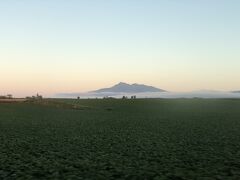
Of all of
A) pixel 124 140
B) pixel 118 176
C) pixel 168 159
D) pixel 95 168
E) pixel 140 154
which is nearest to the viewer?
pixel 118 176

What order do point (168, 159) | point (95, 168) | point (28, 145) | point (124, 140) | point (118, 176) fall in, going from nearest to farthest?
1. point (118, 176)
2. point (95, 168)
3. point (168, 159)
4. point (28, 145)
5. point (124, 140)

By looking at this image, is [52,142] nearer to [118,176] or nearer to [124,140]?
[124,140]

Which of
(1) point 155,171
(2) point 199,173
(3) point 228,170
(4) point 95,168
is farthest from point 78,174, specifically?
(3) point 228,170

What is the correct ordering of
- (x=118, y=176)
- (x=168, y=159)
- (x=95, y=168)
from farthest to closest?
(x=168, y=159), (x=95, y=168), (x=118, y=176)

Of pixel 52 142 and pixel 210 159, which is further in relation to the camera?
pixel 52 142

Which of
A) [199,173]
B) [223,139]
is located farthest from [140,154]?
[223,139]

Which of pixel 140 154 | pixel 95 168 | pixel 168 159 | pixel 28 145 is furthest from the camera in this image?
pixel 28 145

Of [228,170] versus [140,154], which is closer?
[228,170]

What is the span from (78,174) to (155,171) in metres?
2.87

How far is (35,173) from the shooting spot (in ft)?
53.8

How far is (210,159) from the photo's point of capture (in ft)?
64.4

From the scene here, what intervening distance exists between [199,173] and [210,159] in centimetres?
351

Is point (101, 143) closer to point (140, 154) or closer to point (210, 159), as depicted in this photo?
point (140, 154)

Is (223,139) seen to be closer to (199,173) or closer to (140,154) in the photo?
(140,154)
